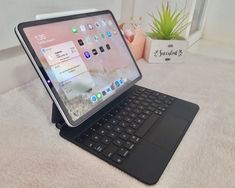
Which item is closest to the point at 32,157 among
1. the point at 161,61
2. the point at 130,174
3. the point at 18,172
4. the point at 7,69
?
the point at 18,172

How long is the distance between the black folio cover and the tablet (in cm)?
3

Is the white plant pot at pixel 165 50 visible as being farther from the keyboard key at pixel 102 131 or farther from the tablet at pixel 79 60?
the keyboard key at pixel 102 131

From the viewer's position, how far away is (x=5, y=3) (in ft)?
1.56

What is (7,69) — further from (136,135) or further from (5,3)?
(136,135)

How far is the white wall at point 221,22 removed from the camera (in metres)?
1.35

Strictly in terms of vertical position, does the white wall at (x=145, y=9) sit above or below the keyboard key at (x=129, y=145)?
above

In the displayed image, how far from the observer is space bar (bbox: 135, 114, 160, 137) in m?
0.42

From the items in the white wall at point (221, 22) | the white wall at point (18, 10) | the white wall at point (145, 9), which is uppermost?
the white wall at point (18, 10)

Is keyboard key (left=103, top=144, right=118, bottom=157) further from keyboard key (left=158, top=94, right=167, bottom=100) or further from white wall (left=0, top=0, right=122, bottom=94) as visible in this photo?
white wall (left=0, top=0, right=122, bottom=94)

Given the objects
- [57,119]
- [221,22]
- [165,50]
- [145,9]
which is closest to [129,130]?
[57,119]

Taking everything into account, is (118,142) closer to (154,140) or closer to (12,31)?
(154,140)

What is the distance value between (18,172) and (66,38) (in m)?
0.25

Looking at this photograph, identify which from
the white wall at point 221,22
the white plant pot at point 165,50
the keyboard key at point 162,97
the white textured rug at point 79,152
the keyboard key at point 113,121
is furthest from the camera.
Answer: the white wall at point 221,22

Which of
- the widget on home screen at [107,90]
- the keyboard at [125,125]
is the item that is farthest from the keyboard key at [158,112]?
the widget on home screen at [107,90]
